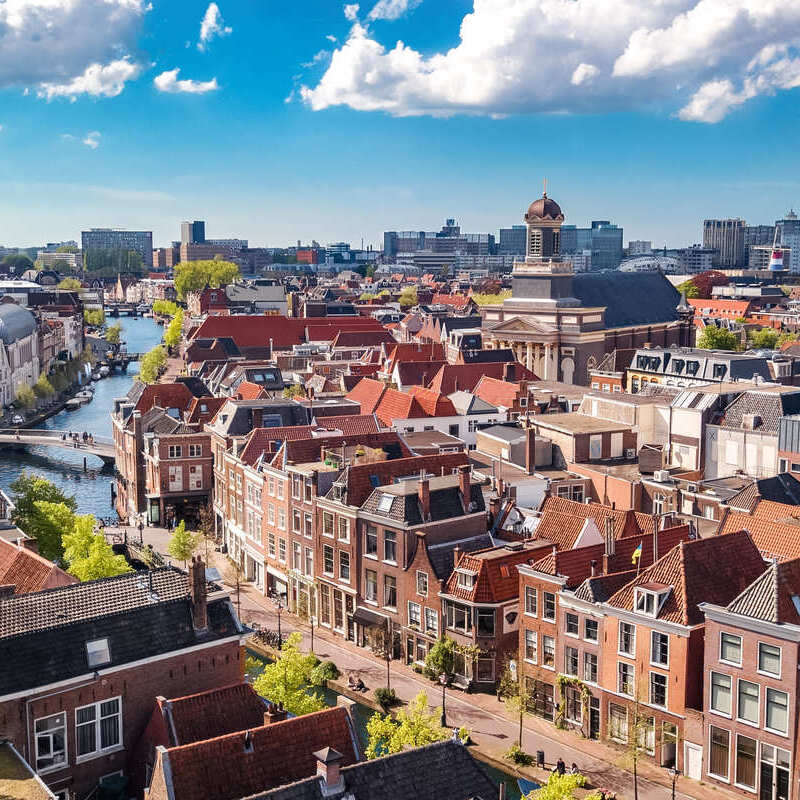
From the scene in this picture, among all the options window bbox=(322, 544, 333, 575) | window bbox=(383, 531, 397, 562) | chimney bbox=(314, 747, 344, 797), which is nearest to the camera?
chimney bbox=(314, 747, 344, 797)

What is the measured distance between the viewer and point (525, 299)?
12381 cm

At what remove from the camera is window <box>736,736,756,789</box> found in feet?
114

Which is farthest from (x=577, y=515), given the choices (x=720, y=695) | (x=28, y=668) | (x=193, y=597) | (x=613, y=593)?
(x=28, y=668)

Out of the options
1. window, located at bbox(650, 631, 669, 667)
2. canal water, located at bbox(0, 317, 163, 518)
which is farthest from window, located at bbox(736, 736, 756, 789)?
canal water, located at bbox(0, 317, 163, 518)

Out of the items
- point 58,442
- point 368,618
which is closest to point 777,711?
point 368,618

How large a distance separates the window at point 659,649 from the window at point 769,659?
3813 mm

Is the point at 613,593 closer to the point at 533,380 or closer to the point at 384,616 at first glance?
the point at 384,616

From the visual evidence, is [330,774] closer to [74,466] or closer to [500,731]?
[500,731]

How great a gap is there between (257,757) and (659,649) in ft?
55.1

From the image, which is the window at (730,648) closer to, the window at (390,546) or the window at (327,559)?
the window at (390,546)

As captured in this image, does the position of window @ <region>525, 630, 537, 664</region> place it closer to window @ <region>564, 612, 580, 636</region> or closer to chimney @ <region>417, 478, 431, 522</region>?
window @ <region>564, 612, 580, 636</region>

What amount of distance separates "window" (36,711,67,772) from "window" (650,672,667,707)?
19966 millimetres

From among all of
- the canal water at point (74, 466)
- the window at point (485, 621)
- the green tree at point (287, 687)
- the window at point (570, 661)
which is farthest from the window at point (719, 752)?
the canal water at point (74, 466)

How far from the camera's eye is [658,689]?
37719 mm
